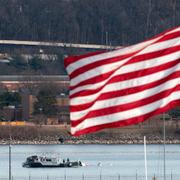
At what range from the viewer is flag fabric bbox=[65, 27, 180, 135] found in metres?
12.2

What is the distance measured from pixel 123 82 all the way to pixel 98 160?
37417 mm

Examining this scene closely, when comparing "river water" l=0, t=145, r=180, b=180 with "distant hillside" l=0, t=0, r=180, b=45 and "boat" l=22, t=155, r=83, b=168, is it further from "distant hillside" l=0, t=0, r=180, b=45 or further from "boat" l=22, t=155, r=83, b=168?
"distant hillside" l=0, t=0, r=180, b=45

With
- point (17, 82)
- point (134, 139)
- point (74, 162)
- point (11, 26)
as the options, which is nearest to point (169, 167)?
point (74, 162)

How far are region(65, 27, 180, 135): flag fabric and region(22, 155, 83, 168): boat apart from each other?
110 feet

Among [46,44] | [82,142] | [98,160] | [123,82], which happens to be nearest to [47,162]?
[98,160]

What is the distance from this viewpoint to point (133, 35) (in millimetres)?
102625

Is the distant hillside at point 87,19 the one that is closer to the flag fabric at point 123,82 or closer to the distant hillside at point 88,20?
the distant hillside at point 88,20

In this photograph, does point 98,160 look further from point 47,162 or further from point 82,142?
point 82,142

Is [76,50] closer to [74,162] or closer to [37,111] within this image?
[37,111]

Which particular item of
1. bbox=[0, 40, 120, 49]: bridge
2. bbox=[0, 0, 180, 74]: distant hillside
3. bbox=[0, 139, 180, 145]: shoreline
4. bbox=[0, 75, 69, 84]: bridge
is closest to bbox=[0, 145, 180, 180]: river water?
bbox=[0, 139, 180, 145]: shoreline

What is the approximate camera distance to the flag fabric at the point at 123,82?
1222 centimetres

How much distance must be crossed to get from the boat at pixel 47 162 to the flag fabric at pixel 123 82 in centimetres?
3341

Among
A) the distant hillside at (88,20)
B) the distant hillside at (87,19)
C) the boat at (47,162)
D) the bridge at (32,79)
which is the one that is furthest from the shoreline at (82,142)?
the distant hillside at (87,19)

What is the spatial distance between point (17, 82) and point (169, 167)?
38250 millimetres
